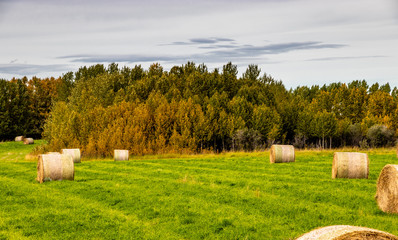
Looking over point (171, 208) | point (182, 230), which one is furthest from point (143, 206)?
point (182, 230)

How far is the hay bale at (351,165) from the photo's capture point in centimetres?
2145

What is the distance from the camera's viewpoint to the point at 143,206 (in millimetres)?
16094

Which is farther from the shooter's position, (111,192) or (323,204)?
(111,192)

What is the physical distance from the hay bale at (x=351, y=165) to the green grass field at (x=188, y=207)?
69 centimetres

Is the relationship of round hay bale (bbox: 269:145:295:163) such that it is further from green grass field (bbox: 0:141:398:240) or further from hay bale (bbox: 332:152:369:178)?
hay bale (bbox: 332:152:369:178)

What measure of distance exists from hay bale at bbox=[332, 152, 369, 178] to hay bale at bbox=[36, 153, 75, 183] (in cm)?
1481

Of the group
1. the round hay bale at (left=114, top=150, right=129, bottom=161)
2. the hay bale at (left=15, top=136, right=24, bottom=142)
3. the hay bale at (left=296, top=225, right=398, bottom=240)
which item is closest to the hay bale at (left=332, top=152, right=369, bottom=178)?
the hay bale at (left=296, top=225, right=398, bottom=240)

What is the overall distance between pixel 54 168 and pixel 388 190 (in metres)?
17.1

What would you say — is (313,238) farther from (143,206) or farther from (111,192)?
(111,192)

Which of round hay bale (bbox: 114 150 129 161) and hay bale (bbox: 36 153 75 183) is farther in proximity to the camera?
round hay bale (bbox: 114 150 129 161)

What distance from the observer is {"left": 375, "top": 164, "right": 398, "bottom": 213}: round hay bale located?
47.4 ft

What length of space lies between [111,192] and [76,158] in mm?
19294

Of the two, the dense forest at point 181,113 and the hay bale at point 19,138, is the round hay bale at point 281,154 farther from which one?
the hay bale at point 19,138

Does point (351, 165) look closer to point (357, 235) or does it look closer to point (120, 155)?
point (357, 235)
